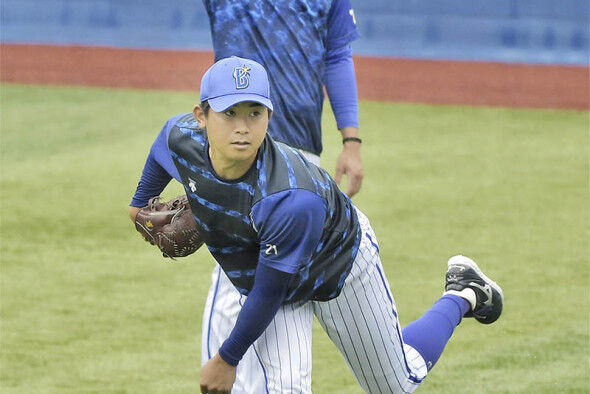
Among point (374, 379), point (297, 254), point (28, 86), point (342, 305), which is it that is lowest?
point (28, 86)

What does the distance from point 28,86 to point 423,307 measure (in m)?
11.0

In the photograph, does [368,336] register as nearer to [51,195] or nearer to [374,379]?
[374,379]

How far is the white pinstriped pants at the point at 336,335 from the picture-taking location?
3.97 meters

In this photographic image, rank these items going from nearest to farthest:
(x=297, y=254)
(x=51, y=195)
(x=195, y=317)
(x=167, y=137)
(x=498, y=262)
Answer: (x=297, y=254) < (x=167, y=137) < (x=195, y=317) < (x=498, y=262) < (x=51, y=195)

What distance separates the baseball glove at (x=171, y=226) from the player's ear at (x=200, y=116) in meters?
Answer: 0.61

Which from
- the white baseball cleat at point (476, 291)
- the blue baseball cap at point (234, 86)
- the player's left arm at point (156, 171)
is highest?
the blue baseball cap at point (234, 86)

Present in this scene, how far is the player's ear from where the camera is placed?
3.67 metres

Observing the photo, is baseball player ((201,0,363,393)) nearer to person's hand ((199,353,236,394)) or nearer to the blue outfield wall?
person's hand ((199,353,236,394))

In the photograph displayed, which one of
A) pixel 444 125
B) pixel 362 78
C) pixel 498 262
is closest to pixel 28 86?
pixel 362 78

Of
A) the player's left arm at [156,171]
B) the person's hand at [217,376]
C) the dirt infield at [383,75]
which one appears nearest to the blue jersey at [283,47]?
the player's left arm at [156,171]

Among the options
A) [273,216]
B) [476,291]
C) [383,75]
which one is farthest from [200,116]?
[383,75]

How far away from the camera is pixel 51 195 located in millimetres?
9703

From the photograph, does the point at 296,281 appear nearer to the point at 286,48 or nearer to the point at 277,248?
the point at 277,248

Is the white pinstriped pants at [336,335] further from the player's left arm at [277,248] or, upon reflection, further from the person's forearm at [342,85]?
the person's forearm at [342,85]
